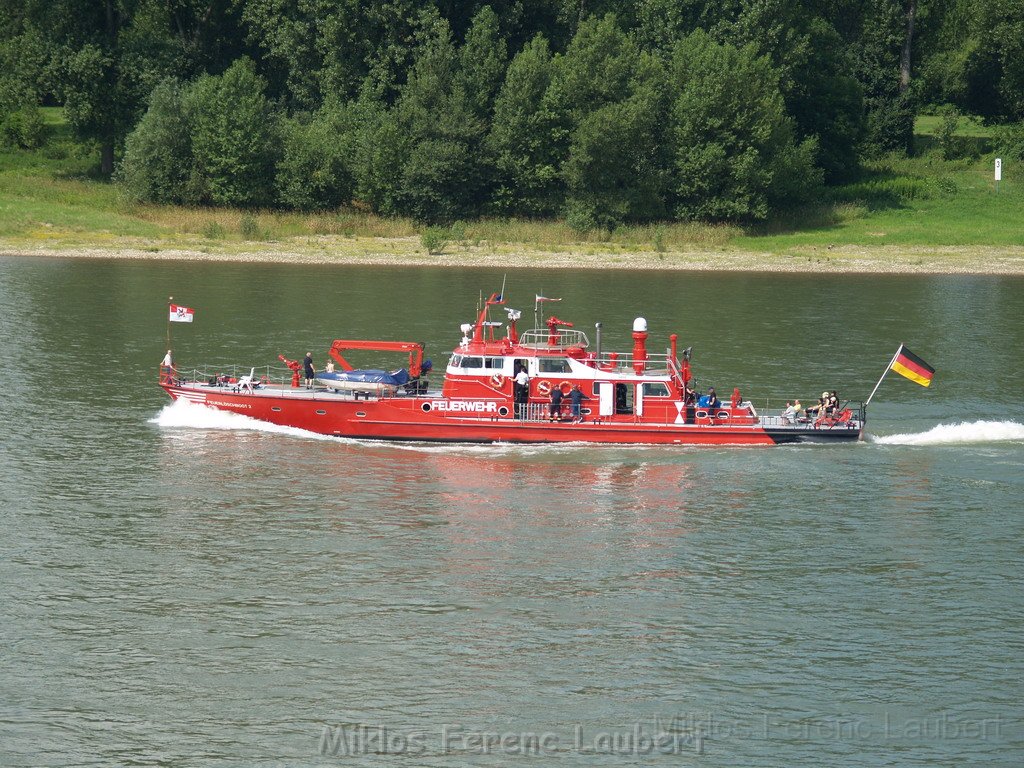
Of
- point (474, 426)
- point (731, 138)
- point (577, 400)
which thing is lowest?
point (474, 426)

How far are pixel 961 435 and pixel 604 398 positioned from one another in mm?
12294

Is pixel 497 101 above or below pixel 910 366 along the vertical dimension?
above

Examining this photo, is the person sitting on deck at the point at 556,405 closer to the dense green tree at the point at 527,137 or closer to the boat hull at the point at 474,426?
the boat hull at the point at 474,426

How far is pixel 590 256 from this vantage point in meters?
96.9

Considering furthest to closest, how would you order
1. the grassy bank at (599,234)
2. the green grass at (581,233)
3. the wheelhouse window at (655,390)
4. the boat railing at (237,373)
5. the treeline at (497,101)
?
the treeline at (497,101), the green grass at (581,233), the grassy bank at (599,234), the boat railing at (237,373), the wheelhouse window at (655,390)

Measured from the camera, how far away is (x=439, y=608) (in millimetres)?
29891

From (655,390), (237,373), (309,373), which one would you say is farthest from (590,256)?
(655,390)

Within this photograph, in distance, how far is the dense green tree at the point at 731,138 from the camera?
333ft

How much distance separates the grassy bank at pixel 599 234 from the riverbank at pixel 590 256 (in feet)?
0.47

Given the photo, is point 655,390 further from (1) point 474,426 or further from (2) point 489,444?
(1) point 474,426

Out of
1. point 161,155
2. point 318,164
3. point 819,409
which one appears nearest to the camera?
point 819,409

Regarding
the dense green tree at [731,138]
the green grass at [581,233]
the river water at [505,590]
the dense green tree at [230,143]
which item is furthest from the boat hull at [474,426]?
the dense green tree at [230,143]

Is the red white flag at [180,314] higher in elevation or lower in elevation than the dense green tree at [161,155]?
lower

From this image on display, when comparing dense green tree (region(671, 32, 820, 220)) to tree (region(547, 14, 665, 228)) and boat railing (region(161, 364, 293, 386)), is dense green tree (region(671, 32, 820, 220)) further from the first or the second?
boat railing (region(161, 364, 293, 386))
